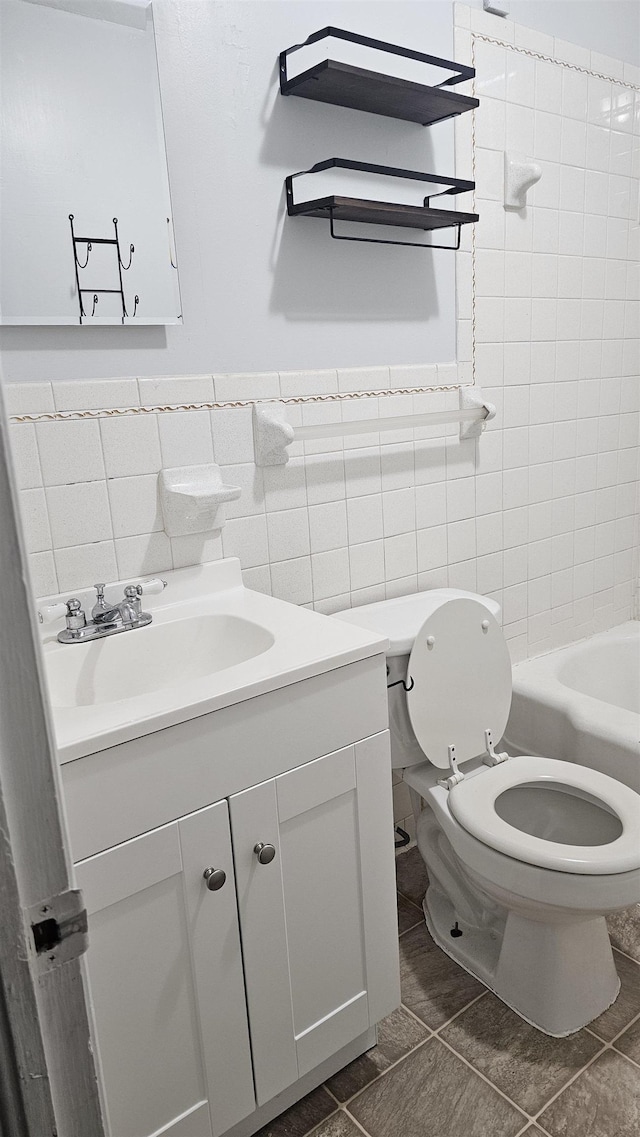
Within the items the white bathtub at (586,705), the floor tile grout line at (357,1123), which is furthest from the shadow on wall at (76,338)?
the floor tile grout line at (357,1123)

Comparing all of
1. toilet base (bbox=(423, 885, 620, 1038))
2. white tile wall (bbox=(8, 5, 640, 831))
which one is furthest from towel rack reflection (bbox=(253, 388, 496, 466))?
toilet base (bbox=(423, 885, 620, 1038))

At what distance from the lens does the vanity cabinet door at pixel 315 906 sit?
1.24 meters

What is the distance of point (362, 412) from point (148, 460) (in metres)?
0.56

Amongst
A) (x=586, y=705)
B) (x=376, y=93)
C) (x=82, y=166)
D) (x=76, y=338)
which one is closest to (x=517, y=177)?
(x=376, y=93)

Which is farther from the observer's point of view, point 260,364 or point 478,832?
point 260,364

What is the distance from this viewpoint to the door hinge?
1.48 feet

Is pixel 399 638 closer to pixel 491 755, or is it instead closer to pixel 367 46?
pixel 491 755

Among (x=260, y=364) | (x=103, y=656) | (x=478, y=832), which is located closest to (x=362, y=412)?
(x=260, y=364)

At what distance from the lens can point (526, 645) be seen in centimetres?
238

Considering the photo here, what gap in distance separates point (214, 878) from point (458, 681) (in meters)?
0.77

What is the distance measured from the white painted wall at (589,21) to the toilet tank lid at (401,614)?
1.47 m

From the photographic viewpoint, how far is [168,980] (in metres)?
1.16

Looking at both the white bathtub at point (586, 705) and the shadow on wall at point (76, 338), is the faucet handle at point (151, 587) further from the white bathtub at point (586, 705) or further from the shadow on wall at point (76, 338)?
the white bathtub at point (586, 705)

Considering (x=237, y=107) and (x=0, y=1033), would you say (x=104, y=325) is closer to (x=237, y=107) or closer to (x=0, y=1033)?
(x=237, y=107)
